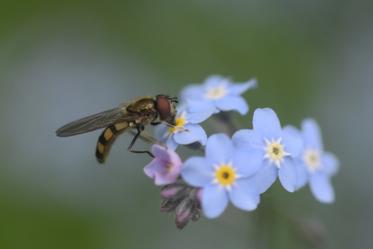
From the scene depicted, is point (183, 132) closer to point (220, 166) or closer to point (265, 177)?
point (220, 166)

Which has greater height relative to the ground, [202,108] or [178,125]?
[202,108]

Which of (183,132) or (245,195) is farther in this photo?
(183,132)

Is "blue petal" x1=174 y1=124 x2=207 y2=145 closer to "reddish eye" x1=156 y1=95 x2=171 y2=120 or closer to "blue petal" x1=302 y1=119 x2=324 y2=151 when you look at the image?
"reddish eye" x1=156 y1=95 x2=171 y2=120

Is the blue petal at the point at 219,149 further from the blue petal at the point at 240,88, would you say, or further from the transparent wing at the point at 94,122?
the blue petal at the point at 240,88

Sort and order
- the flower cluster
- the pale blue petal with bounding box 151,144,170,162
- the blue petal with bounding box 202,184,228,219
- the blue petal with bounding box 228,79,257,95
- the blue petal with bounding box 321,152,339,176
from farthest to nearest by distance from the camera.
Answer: the blue petal with bounding box 321,152,339,176 < the blue petal with bounding box 228,79,257,95 < the pale blue petal with bounding box 151,144,170,162 < the flower cluster < the blue petal with bounding box 202,184,228,219

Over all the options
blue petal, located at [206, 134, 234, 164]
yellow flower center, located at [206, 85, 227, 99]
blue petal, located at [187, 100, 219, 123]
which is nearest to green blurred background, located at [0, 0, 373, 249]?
yellow flower center, located at [206, 85, 227, 99]

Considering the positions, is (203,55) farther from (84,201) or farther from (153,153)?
(153,153)

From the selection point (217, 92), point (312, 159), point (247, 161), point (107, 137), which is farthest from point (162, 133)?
point (312, 159)

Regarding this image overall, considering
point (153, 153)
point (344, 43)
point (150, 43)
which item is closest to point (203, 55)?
point (150, 43)
